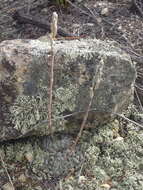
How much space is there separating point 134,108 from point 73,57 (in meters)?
0.63

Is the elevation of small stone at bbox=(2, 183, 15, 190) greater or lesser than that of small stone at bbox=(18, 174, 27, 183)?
lesser

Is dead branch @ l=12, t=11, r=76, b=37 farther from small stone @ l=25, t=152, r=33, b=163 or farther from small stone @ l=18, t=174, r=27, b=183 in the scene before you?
small stone @ l=18, t=174, r=27, b=183

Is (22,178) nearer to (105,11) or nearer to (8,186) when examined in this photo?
(8,186)

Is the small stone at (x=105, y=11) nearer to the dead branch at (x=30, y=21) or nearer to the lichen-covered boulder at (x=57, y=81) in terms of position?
the dead branch at (x=30, y=21)

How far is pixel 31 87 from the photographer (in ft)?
5.47

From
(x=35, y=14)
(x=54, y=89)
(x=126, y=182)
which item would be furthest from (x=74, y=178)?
(x=35, y=14)

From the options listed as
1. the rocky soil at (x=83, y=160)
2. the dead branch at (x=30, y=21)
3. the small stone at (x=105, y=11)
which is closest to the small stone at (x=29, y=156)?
the rocky soil at (x=83, y=160)

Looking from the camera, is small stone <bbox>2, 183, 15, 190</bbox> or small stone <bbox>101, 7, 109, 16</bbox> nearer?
small stone <bbox>2, 183, 15, 190</bbox>

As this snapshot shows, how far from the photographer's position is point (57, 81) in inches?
66.2

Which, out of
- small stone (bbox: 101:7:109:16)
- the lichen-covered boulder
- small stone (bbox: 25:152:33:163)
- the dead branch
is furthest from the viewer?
small stone (bbox: 101:7:109:16)

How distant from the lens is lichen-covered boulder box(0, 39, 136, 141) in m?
1.63

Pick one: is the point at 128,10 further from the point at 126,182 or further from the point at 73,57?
the point at 126,182

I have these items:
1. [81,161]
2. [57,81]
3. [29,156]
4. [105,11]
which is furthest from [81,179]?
[105,11]


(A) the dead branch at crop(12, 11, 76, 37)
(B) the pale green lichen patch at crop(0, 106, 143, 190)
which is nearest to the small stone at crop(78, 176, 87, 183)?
(B) the pale green lichen patch at crop(0, 106, 143, 190)
